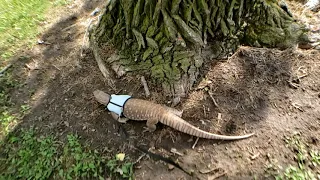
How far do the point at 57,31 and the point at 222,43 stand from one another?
3.37 meters

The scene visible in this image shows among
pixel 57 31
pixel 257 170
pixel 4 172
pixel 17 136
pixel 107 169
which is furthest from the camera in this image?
pixel 57 31

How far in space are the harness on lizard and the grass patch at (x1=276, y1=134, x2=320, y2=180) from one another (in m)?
1.96

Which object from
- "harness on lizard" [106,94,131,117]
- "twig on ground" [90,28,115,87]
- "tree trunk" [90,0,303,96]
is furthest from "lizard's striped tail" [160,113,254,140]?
"twig on ground" [90,28,115,87]

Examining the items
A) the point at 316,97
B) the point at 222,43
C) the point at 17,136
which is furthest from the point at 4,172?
the point at 316,97

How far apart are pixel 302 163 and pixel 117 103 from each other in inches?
88.2

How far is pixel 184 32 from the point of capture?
10.9 feet

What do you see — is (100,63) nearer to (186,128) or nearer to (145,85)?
(145,85)

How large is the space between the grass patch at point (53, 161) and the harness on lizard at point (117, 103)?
56 cm

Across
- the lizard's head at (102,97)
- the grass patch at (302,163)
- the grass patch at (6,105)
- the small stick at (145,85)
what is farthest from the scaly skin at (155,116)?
the grass patch at (6,105)

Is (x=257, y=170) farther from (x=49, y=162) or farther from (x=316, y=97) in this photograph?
(x=49, y=162)

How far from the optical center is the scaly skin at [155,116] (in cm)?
296

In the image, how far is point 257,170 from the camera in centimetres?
273

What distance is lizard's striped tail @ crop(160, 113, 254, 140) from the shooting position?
2.94 metres

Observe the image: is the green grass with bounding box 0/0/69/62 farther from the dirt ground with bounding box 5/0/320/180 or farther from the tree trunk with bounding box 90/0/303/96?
the tree trunk with bounding box 90/0/303/96
